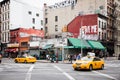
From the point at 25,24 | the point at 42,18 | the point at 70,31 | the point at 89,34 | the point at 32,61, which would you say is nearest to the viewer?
the point at 32,61

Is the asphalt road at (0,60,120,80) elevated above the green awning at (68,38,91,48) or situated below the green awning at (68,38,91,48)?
below

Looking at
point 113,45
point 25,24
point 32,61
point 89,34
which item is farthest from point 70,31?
point 32,61

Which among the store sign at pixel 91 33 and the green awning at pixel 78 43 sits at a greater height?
the store sign at pixel 91 33

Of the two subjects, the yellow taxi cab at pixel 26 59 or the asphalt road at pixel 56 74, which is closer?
the asphalt road at pixel 56 74

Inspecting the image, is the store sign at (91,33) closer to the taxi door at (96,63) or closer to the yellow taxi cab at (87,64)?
the taxi door at (96,63)

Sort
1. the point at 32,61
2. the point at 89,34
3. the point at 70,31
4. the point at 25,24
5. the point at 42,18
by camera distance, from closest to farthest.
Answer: the point at 32,61 → the point at 89,34 → the point at 70,31 → the point at 25,24 → the point at 42,18

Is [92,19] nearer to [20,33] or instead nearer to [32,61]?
[20,33]

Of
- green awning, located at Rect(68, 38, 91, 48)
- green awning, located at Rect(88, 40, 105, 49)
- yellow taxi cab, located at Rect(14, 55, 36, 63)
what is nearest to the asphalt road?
yellow taxi cab, located at Rect(14, 55, 36, 63)

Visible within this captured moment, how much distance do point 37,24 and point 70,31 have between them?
20283 millimetres

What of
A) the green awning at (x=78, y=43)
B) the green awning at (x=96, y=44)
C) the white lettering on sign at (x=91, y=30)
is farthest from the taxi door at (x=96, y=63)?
the white lettering on sign at (x=91, y=30)

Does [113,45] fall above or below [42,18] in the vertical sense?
below

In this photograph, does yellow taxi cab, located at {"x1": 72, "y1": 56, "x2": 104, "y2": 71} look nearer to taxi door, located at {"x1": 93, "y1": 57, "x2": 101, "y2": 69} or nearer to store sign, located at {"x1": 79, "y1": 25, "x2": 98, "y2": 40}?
taxi door, located at {"x1": 93, "y1": 57, "x2": 101, "y2": 69}

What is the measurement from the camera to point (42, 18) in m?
94.1

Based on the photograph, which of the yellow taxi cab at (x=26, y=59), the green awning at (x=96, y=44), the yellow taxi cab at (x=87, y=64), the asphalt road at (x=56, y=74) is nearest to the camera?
the asphalt road at (x=56, y=74)
